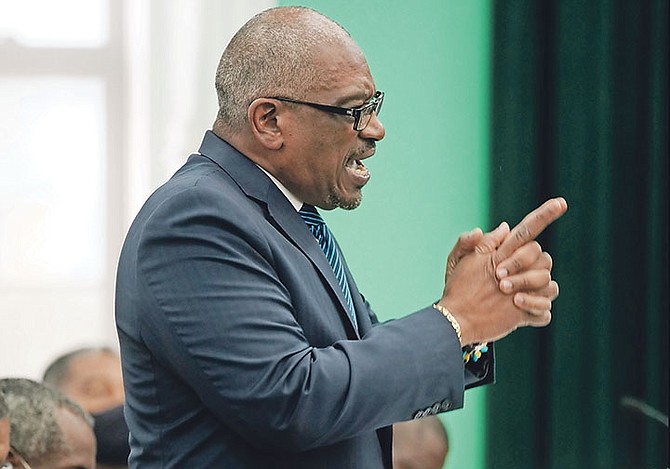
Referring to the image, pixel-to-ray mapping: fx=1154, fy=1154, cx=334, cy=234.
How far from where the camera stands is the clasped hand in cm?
142

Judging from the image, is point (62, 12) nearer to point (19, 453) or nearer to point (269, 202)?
point (19, 453)

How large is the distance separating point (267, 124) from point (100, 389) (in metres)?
2.09

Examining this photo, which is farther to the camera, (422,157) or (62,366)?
(422,157)

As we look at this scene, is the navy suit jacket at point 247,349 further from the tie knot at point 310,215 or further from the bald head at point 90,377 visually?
the bald head at point 90,377

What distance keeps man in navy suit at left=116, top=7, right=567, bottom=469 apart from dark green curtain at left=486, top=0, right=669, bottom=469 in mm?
2329

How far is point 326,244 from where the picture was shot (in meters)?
1.60

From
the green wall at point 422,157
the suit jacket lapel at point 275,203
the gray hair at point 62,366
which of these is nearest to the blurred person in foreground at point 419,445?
the green wall at point 422,157

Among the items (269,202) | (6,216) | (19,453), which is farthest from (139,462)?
(6,216)

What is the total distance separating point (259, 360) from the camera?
4.18 ft

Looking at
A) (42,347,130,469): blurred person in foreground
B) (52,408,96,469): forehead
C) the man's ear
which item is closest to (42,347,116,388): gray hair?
(42,347,130,469): blurred person in foreground

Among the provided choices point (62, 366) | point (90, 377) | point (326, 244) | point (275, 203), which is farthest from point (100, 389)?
point (275, 203)

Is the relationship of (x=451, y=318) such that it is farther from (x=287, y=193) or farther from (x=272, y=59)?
(x=272, y=59)

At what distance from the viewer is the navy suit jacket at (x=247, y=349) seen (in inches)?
50.5

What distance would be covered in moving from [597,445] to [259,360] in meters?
2.80
